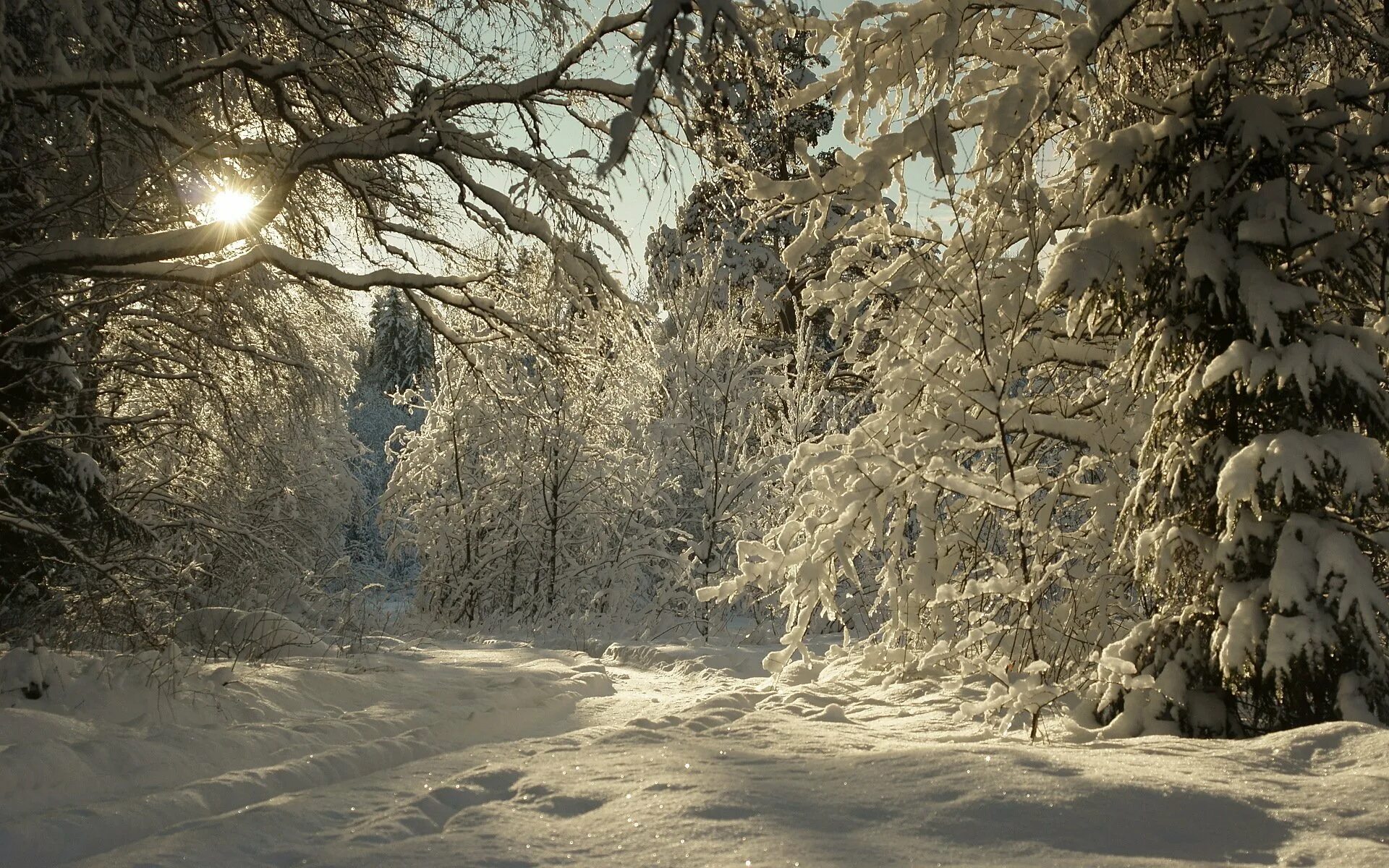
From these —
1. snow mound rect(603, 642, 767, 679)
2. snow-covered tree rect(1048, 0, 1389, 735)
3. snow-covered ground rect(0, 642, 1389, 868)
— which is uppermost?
snow-covered tree rect(1048, 0, 1389, 735)

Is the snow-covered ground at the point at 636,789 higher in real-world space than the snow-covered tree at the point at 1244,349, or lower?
lower

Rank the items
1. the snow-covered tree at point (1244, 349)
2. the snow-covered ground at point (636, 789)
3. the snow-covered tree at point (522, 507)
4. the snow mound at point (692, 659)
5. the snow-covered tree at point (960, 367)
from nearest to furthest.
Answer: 1. the snow-covered ground at point (636, 789)
2. the snow-covered tree at point (1244, 349)
3. the snow-covered tree at point (960, 367)
4. the snow mound at point (692, 659)
5. the snow-covered tree at point (522, 507)

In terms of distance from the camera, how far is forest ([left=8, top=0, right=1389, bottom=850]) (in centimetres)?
400

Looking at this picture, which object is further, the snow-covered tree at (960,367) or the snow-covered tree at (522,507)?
the snow-covered tree at (522,507)

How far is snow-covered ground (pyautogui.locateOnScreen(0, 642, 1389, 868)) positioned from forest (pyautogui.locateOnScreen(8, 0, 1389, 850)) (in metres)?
0.35

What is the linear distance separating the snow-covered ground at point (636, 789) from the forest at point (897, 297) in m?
0.35

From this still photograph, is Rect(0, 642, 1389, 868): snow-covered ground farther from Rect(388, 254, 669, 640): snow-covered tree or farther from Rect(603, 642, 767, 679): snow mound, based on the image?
Rect(388, 254, 669, 640): snow-covered tree

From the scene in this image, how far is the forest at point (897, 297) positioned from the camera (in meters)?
4.00

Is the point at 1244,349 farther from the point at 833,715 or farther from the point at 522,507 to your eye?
the point at 522,507

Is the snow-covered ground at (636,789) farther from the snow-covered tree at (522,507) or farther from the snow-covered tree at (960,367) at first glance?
the snow-covered tree at (522,507)

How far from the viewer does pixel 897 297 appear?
18.8 feet

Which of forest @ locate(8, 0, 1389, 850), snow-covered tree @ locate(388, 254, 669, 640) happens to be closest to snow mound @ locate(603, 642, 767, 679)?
forest @ locate(8, 0, 1389, 850)

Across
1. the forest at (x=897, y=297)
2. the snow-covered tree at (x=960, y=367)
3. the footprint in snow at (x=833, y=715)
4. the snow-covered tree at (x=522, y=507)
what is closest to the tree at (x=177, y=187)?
the forest at (x=897, y=297)

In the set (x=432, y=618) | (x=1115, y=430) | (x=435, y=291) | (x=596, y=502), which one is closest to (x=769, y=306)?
(x=596, y=502)
